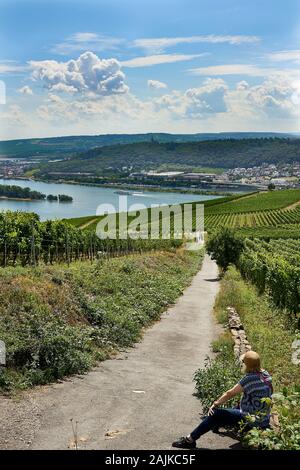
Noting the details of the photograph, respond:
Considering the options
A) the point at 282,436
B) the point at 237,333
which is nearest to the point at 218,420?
the point at 282,436

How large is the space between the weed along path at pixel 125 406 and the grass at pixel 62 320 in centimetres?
47

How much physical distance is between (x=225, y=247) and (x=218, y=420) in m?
44.6

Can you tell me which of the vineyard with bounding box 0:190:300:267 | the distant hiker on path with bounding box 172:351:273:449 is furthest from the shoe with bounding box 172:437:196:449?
the vineyard with bounding box 0:190:300:267

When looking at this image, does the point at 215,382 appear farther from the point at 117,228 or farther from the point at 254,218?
the point at 254,218

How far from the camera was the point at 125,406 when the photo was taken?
988 cm

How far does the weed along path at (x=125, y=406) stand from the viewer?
8.17m

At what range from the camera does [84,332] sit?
13891 millimetres

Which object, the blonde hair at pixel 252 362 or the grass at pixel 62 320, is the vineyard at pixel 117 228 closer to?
the grass at pixel 62 320

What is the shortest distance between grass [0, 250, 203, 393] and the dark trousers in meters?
4.11

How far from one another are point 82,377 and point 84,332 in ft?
7.30

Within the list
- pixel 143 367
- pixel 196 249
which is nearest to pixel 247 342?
pixel 143 367

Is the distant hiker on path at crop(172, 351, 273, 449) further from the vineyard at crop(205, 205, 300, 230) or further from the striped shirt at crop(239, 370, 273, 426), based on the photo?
the vineyard at crop(205, 205, 300, 230)
